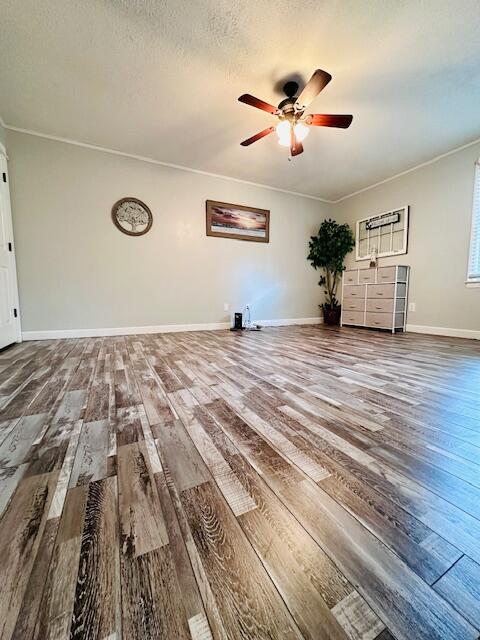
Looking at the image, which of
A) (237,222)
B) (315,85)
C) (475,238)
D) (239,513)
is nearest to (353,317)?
(475,238)

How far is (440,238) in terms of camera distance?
358 cm

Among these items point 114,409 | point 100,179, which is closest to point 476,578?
point 114,409

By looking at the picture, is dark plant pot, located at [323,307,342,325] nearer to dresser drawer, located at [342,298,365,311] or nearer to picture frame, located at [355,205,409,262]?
dresser drawer, located at [342,298,365,311]

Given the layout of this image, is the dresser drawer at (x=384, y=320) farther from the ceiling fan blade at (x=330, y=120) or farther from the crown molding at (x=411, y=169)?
the ceiling fan blade at (x=330, y=120)

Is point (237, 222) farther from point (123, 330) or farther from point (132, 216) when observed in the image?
point (123, 330)

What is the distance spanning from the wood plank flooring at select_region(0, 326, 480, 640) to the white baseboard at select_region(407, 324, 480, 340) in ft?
8.24

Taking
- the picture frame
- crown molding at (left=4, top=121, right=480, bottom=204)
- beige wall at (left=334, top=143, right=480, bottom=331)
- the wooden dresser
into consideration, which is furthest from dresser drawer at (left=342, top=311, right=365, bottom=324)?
crown molding at (left=4, top=121, right=480, bottom=204)

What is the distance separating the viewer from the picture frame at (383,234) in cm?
401

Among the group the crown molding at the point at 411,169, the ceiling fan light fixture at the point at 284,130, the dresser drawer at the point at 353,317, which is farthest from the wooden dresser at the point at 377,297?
the ceiling fan light fixture at the point at 284,130

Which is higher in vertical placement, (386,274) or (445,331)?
(386,274)

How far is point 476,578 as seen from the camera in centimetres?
50

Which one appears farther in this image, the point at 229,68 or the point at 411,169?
the point at 411,169

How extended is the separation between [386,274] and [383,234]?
0.86 meters

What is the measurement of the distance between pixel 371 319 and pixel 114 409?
4175 millimetres
